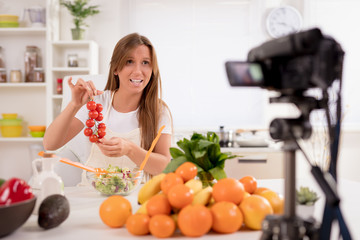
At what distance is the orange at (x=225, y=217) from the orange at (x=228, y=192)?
21mm

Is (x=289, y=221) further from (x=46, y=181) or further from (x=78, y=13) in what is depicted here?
(x=78, y=13)

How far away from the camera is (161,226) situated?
0.72 metres

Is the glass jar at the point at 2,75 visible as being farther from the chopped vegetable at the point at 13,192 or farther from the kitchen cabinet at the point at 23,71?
Answer: the chopped vegetable at the point at 13,192

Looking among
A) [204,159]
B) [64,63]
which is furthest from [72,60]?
[204,159]

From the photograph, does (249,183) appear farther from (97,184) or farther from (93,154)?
(93,154)

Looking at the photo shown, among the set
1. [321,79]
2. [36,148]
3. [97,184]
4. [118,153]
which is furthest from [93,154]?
[36,148]

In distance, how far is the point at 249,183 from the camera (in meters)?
0.91

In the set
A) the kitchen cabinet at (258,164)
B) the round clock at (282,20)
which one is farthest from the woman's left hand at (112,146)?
the round clock at (282,20)

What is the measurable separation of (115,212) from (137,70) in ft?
3.71

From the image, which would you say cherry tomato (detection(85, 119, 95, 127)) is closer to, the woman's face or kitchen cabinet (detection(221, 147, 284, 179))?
the woman's face

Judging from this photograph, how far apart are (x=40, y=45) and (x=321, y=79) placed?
3.47m

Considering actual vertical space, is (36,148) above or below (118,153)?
below

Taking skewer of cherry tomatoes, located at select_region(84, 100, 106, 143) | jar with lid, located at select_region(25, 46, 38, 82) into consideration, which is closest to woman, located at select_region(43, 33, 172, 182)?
skewer of cherry tomatoes, located at select_region(84, 100, 106, 143)

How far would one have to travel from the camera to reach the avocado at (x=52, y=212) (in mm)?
778
